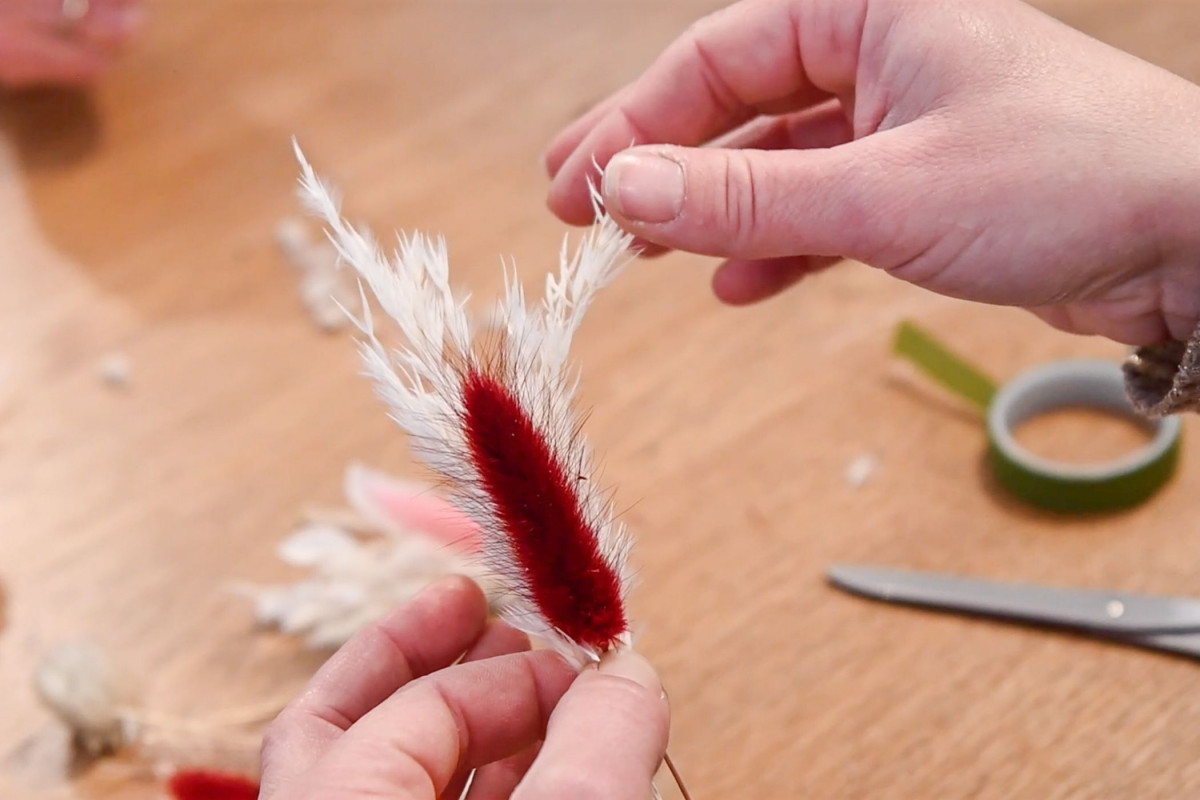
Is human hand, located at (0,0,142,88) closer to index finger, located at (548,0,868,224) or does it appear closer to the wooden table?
the wooden table

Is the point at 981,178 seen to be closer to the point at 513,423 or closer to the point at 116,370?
the point at 513,423

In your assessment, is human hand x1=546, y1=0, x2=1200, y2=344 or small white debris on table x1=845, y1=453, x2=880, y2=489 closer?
→ human hand x1=546, y1=0, x2=1200, y2=344

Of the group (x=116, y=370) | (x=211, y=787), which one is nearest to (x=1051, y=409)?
(x=211, y=787)

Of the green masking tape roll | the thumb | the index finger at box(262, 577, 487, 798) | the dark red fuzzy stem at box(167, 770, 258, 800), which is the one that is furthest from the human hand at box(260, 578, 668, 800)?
the green masking tape roll

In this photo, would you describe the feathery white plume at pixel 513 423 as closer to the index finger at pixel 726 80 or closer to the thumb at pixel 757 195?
the thumb at pixel 757 195

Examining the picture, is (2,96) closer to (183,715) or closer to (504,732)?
(183,715)

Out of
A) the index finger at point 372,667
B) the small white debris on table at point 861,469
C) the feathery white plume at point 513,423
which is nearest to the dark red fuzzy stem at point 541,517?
the feathery white plume at point 513,423
